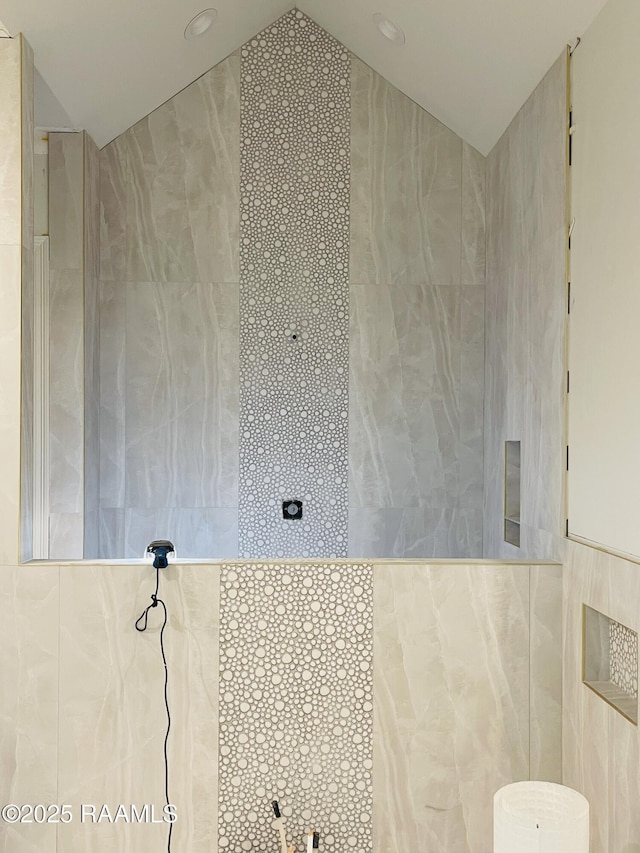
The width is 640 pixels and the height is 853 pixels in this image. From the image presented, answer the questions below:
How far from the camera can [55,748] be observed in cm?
246

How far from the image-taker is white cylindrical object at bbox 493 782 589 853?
1.87 meters

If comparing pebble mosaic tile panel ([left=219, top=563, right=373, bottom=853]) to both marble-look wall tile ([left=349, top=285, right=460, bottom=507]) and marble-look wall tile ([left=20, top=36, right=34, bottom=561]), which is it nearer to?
marble-look wall tile ([left=20, top=36, right=34, bottom=561])

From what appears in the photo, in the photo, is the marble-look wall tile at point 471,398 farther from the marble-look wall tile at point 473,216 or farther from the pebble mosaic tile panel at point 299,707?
the pebble mosaic tile panel at point 299,707

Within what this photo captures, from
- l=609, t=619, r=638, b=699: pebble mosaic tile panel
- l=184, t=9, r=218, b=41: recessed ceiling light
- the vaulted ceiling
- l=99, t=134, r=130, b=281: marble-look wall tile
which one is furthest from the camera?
l=99, t=134, r=130, b=281: marble-look wall tile

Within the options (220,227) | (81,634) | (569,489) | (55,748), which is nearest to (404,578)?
(569,489)

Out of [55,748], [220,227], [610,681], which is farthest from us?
[220,227]

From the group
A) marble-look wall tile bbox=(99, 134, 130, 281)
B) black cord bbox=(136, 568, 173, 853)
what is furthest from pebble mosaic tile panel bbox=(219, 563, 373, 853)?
marble-look wall tile bbox=(99, 134, 130, 281)

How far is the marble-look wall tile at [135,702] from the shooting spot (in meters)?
2.47

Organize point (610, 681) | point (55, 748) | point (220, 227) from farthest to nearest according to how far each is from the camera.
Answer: point (220, 227) < point (55, 748) < point (610, 681)

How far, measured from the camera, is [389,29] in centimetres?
326

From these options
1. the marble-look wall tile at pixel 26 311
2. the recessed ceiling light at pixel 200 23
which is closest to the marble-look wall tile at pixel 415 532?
the marble-look wall tile at pixel 26 311

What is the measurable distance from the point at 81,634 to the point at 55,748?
0.35 m

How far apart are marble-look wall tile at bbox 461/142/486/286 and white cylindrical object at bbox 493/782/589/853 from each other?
2348mm

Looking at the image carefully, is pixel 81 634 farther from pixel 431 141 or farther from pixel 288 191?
pixel 431 141
